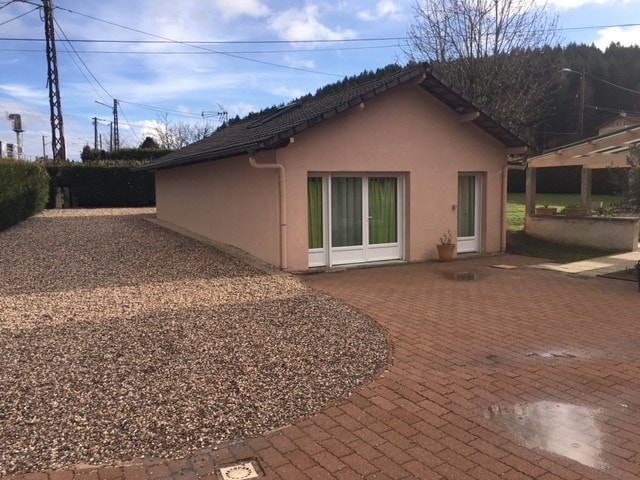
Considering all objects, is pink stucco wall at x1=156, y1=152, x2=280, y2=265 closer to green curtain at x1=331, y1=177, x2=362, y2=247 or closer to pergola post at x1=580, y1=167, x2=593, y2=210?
green curtain at x1=331, y1=177, x2=362, y2=247

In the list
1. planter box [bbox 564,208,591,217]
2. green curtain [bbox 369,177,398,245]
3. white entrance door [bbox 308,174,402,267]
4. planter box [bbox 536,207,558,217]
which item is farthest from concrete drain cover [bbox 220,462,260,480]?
planter box [bbox 536,207,558,217]

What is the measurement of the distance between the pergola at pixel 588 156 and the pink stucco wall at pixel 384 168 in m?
2.50

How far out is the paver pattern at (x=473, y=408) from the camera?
131 inches

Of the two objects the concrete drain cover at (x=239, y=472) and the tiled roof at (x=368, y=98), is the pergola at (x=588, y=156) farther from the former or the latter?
the concrete drain cover at (x=239, y=472)

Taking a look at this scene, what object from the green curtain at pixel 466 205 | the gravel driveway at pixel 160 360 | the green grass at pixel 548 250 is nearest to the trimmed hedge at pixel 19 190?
the gravel driveway at pixel 160 360

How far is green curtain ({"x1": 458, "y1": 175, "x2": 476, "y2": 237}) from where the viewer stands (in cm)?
1279

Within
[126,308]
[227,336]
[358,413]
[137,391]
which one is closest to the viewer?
[358,413]

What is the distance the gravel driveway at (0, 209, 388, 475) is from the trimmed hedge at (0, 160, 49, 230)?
7.97 metres

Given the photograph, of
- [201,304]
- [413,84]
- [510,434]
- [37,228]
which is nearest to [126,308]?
[201,304]

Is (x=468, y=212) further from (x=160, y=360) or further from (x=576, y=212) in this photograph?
(x=160, y=360)

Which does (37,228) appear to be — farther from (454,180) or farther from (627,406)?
(627,406)

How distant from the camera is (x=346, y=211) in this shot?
11.2 m

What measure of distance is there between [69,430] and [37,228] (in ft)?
49.5

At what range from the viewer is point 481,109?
1152cm
